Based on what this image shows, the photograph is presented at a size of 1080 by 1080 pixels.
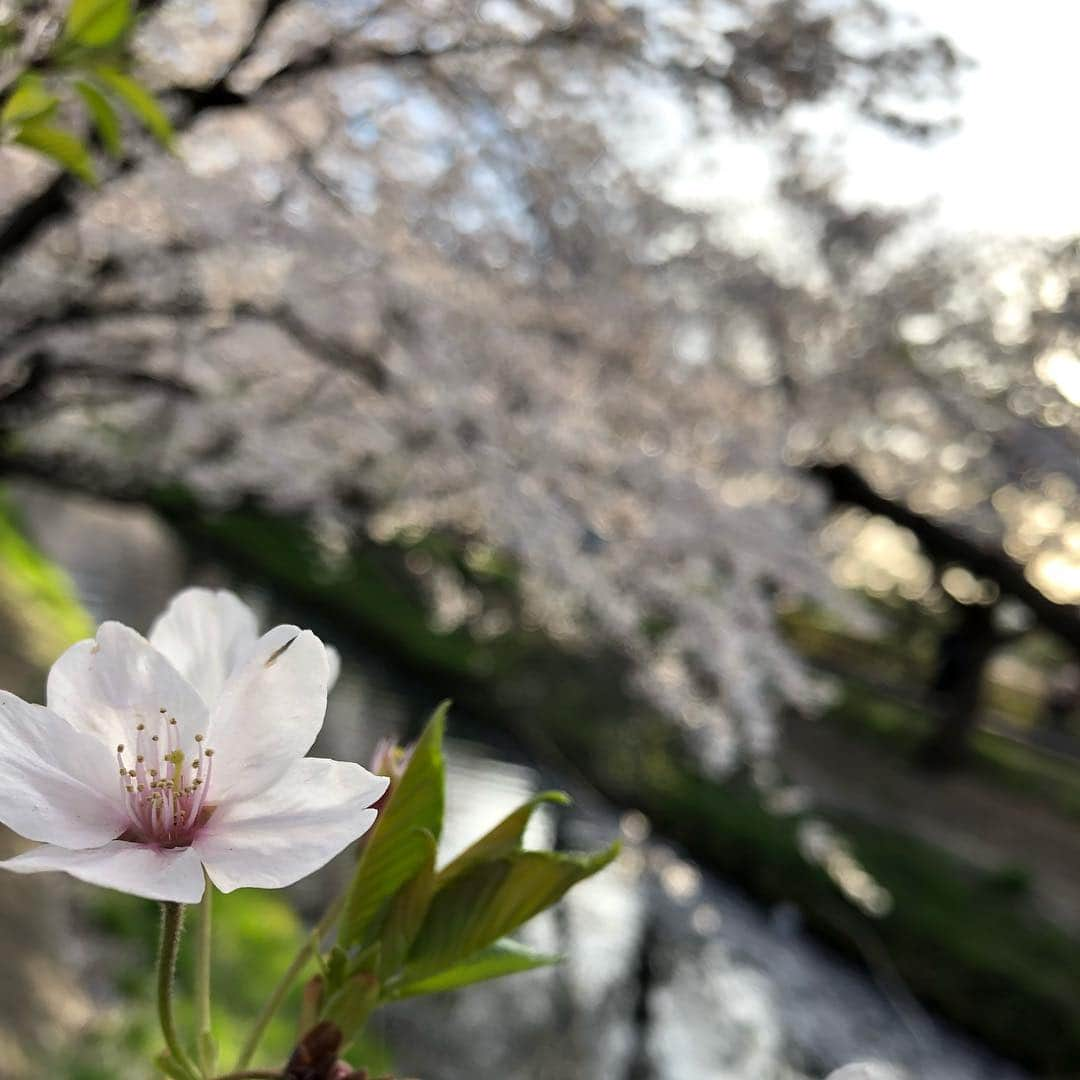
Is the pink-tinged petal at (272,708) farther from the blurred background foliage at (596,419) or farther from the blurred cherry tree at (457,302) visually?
the blurred cherry tree at (457,302)

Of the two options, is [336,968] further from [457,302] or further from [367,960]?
[457,302]

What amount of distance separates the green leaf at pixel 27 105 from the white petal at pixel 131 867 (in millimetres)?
646

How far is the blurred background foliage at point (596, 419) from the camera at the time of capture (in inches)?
114

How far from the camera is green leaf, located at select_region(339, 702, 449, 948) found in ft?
1.54

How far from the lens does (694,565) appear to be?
14.8 ft

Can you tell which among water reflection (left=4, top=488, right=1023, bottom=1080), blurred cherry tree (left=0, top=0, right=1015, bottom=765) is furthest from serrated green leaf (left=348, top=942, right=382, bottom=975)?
water reflection (left=4, top=488, right=1023, bottom=1080)

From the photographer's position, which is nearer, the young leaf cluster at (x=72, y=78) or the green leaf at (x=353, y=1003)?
the green leaf at (x=353, y=1003)

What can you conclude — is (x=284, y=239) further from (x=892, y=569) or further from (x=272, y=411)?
(x=892, y=569)

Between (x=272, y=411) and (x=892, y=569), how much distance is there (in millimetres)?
12627

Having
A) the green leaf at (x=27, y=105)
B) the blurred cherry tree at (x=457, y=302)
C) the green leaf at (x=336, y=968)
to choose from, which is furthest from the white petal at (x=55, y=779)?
the blurred cherry tree at (x=457, y=302)

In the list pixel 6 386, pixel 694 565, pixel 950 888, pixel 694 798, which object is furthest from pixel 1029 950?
pixel 6 386

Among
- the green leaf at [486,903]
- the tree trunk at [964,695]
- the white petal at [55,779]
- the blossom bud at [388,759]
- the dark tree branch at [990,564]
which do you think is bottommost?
the tree trunk at [964,695]

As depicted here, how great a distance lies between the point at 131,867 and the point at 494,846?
0.50 ft

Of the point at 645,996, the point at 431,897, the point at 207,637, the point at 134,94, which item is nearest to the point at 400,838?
the point at 431,897
